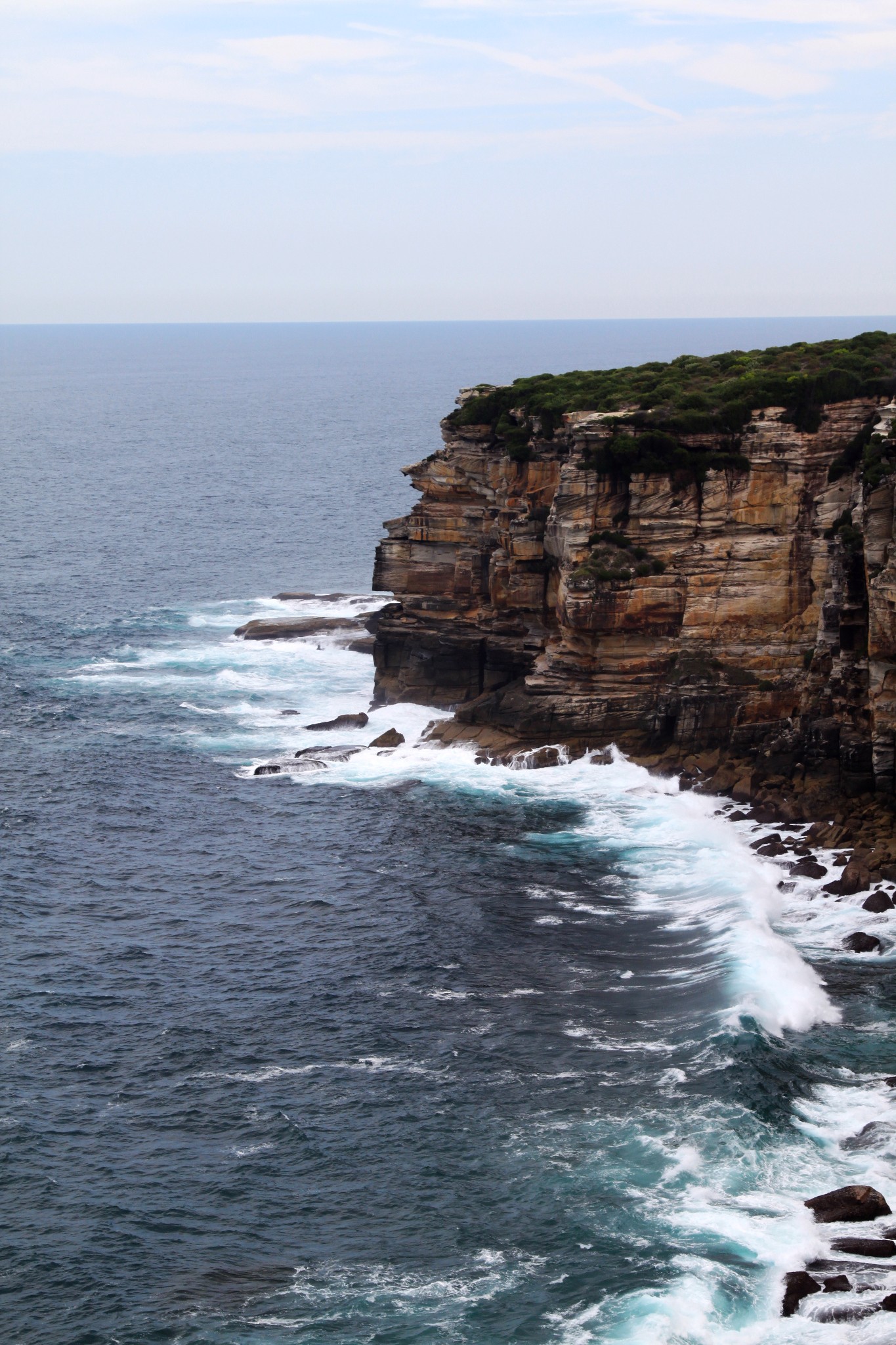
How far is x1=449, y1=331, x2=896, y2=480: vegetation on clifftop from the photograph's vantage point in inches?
3381

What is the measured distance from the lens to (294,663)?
380 ft

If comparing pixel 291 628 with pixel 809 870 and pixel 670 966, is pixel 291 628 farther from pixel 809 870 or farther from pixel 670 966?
pixel 670 966

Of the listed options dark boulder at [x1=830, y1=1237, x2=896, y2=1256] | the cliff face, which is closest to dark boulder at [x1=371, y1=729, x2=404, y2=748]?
the cliff face

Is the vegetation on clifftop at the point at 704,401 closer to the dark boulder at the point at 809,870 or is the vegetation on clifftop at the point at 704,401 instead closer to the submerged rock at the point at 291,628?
the dark boulder at the point at 809,870

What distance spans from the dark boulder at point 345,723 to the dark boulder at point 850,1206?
5694 centimetres

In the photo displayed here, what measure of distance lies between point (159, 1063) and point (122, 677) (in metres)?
59.1

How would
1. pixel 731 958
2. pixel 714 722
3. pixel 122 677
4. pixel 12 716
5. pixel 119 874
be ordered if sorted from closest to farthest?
pixel 731 958
pixel 119 874
pixel 714 722
pixel 12 716
pixel 122 677

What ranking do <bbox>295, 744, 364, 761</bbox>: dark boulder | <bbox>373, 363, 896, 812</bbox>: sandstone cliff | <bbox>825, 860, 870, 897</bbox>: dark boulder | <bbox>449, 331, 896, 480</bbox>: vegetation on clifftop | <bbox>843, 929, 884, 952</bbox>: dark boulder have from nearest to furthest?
<bbox>843, 929, 884, 952</bbox>: dark boulder, <bbox>825, 860, 870, 897</bbox>: dark boulder, <bbox>373, 363, 896, 812</bbox>: sandstone cliff, <bbox>449, 331, 896, 480</bbox>: vegetation on clifftop, <bbox>295, 744, 364, 761</bbox>: dark boulder

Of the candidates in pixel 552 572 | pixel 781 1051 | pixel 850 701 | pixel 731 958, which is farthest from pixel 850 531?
pixel 781 1051

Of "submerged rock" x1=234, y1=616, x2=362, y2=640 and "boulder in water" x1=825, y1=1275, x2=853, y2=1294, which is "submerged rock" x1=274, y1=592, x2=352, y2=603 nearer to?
"submerged rock" x1=234, y1=616, x2=362, y2=640

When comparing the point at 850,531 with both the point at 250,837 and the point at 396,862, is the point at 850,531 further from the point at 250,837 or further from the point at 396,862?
the point at 250,837

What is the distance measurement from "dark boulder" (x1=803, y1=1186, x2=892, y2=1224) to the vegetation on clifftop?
49922mm

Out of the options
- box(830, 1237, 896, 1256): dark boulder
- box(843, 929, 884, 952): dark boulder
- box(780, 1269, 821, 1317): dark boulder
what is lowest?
box(780, 1269, 821, 1317): dark boulder

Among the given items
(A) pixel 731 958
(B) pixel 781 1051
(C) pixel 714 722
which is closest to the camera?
(B) pixel 781 1051
